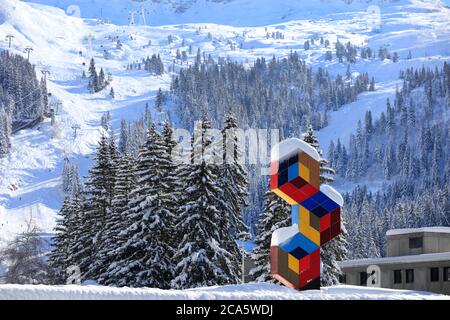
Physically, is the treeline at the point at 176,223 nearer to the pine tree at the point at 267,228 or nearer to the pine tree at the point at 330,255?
the pine tree at the point at 267,228

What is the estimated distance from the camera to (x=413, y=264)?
207 ft

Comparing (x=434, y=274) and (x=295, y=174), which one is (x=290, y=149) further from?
(x=434, y=274)

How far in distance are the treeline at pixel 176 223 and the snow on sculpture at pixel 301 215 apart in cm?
2018

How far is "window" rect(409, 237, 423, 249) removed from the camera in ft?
217

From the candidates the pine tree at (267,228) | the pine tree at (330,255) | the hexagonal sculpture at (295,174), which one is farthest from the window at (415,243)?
the hexagonal sculpture at (295,174)

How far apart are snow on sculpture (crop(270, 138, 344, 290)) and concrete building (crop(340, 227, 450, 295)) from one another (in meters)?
36.5

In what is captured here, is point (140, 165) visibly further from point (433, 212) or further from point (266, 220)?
point (433, 212)

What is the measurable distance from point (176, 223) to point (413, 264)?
21.6m

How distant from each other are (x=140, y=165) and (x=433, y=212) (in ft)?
411

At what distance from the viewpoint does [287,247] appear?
25156 mm

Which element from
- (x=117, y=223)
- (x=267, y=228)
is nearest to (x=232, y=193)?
(x=267, y=228)

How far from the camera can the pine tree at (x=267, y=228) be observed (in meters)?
46.5

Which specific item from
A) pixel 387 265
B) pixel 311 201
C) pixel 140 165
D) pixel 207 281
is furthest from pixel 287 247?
pixel 387 265

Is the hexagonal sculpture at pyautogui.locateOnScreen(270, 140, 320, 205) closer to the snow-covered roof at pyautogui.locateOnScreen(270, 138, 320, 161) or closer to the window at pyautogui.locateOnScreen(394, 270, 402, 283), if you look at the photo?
the snow-covered roof at pyautogui.locateOnScreen(270, 138, 320, 161)
